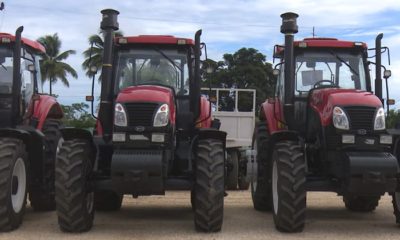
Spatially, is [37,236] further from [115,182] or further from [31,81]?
[31,81]

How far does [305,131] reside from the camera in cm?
870

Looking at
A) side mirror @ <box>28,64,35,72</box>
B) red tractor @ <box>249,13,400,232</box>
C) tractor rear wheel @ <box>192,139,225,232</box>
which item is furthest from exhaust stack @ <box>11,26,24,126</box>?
red tractor @ <box>249,13,400,232</box>

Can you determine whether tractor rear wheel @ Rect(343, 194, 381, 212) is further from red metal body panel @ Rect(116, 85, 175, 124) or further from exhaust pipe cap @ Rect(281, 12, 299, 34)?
red metal body panel @ Rect(116, 85, 175, 124)

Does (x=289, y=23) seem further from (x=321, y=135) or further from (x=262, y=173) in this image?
(x=262, y=173)

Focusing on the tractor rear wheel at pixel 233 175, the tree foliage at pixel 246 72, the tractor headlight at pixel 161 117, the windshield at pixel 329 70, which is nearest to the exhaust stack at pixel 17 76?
the tractor headlight at pixel 161 117

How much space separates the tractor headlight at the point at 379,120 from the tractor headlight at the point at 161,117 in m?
2.73

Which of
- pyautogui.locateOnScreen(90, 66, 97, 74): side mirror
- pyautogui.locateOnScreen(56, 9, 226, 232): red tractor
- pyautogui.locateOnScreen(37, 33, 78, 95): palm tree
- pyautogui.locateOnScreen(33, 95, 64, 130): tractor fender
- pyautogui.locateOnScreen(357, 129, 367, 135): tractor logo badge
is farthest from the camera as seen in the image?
pyautogui.locateOnScreen(37, 33, 78, 95): palm tree

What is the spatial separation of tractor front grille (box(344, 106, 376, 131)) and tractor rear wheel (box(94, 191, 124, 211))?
4.00 m

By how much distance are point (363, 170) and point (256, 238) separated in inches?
61.7

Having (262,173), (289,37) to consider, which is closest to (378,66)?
(289,37)

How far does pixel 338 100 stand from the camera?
758 centimetres

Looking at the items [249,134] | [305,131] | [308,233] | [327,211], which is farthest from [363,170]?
[249,134]

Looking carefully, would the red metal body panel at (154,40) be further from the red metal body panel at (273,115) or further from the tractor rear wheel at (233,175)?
the tractor rear wheel at (233,175)

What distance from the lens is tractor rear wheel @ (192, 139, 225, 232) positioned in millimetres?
7285
